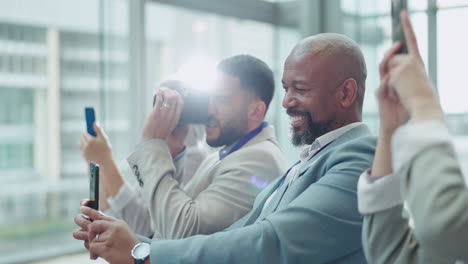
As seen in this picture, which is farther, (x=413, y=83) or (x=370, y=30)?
(x=370, y=30)

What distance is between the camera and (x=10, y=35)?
2.86 meters

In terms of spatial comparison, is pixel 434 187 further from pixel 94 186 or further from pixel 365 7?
pixel 365 7

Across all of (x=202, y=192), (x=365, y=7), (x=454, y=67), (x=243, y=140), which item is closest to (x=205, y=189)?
(x=202, y=192)

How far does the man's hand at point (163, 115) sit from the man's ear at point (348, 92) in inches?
19.7

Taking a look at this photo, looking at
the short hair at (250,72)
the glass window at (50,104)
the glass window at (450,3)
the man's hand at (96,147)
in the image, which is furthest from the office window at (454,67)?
the man's hand at (96,147)

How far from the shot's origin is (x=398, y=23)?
0.82 metres

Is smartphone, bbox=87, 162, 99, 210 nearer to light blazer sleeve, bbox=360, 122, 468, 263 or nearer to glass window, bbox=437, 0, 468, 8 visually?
light blazer sleeve, bbox=360, 122, 468, 263

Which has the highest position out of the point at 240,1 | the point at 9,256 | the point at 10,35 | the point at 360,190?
the point at 240,1

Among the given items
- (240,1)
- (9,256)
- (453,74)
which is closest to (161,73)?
(240,1)

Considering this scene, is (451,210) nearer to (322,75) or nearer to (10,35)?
(322,75)

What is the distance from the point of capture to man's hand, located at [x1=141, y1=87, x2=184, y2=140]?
1.54m

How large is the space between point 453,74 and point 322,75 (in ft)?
9.59

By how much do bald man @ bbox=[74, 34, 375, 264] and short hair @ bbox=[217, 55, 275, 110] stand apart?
13.4 inches

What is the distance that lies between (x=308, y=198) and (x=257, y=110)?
2.03ft
